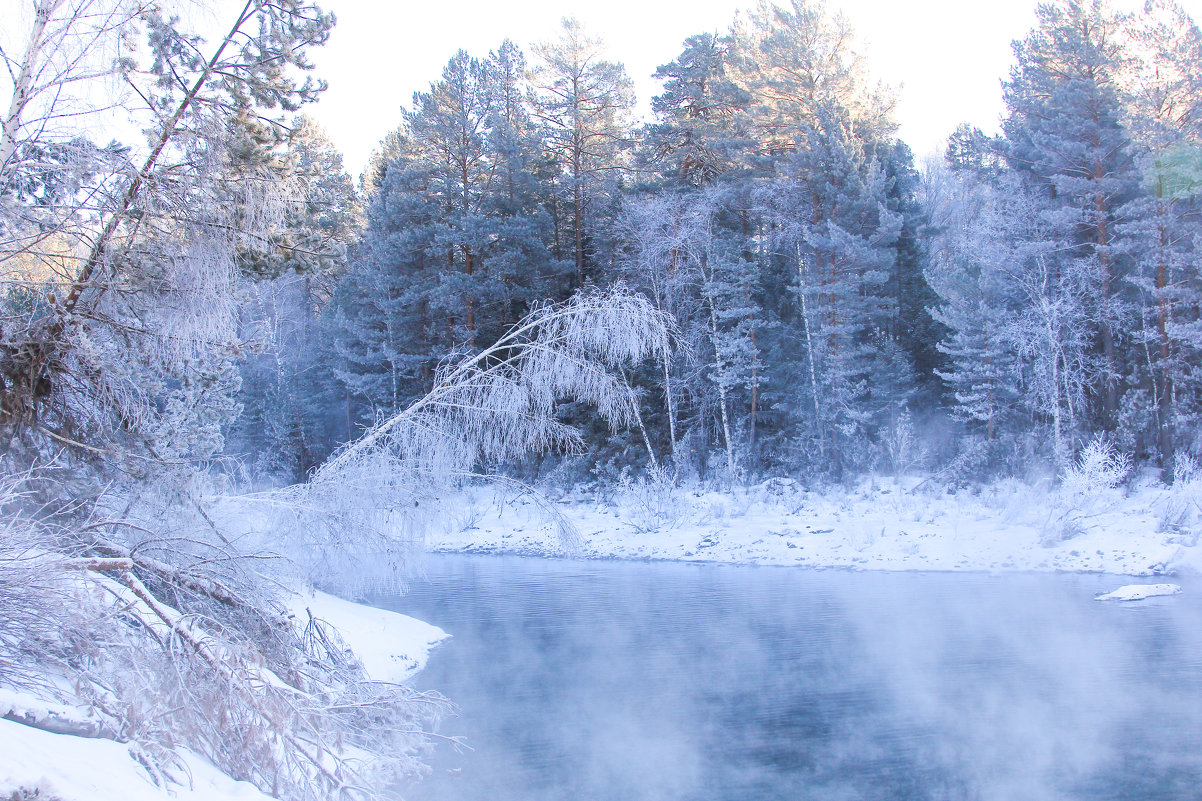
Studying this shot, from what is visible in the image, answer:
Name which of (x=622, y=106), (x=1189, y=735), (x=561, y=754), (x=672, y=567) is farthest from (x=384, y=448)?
(x=622, y=106)

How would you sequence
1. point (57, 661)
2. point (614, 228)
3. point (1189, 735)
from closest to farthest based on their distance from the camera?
point (57, 661), point (1189, 735), point (614, 228)

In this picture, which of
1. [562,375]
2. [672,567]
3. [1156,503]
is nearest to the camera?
[562,375]

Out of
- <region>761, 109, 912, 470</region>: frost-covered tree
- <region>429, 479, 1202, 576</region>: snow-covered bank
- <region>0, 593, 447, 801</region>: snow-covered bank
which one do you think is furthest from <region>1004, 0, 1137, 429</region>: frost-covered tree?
<region>0, 593, 447, 801</region>: snow-covered bank

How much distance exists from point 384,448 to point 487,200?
57.1 feet

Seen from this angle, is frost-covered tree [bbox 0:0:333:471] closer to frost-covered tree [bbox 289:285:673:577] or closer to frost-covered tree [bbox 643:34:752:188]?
frost-covered tree [bbox 289:285:673:577]

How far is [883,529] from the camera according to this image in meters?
16.8

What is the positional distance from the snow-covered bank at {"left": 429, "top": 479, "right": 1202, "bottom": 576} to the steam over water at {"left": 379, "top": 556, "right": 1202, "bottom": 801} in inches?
35.3

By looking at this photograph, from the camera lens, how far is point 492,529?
2152 cm

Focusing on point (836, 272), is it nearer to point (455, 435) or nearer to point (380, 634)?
point (380, 634)

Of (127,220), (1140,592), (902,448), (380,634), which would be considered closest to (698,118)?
(902,448)

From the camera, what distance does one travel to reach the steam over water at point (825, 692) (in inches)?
275

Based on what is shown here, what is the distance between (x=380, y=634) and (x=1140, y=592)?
36.5 feet

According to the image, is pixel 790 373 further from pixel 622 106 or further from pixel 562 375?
pixel 562 375

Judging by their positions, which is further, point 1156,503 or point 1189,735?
point 1156,503
